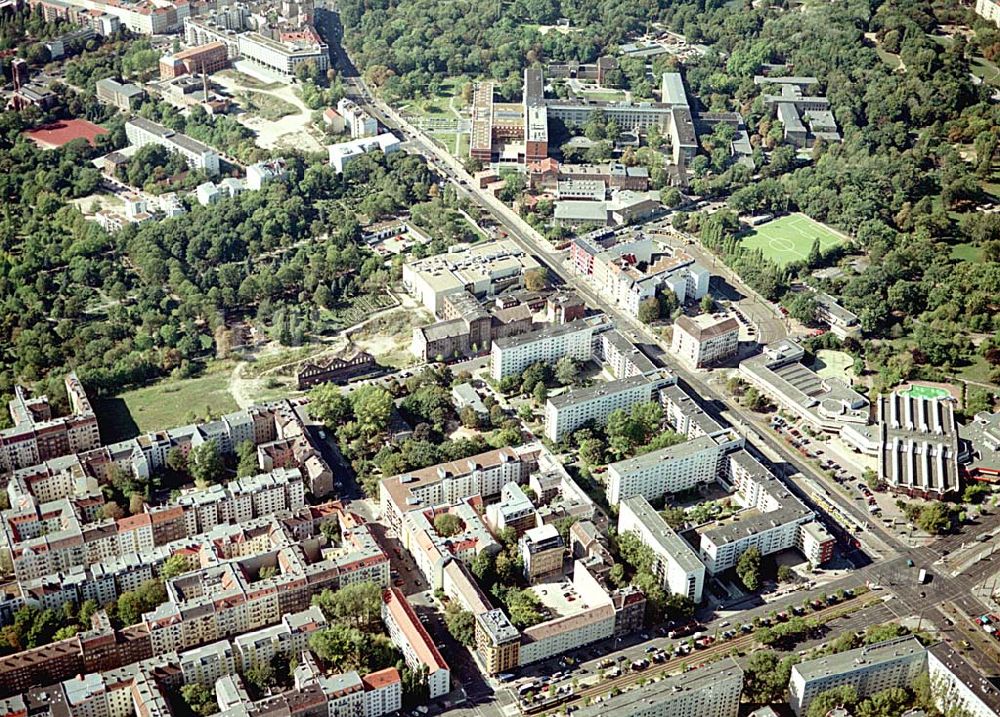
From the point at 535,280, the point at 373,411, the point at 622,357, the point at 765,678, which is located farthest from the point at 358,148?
the point at 765,678

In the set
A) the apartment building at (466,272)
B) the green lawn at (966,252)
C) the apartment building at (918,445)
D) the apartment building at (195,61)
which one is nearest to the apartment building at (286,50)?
the apartment building at (195,61)

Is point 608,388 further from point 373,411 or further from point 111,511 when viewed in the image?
point 111,511

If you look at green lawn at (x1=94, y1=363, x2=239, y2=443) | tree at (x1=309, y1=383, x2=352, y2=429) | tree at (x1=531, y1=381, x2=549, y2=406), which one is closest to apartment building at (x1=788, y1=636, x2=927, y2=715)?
tree at (x1=531, y1=381, x2=549, y2=406)

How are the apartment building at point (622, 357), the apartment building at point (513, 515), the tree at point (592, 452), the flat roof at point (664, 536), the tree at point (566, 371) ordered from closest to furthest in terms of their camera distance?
the flat roof at point (664, 536)
the apartment building at point (513, 515)
the tree at point (592, 452)
the apartment building at point (622, 357)
the tree at point (566, 371)

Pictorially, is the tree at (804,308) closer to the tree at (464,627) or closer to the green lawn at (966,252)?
the green lawn at (966,252)

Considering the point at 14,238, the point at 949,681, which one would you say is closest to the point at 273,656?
the point at 949,681
